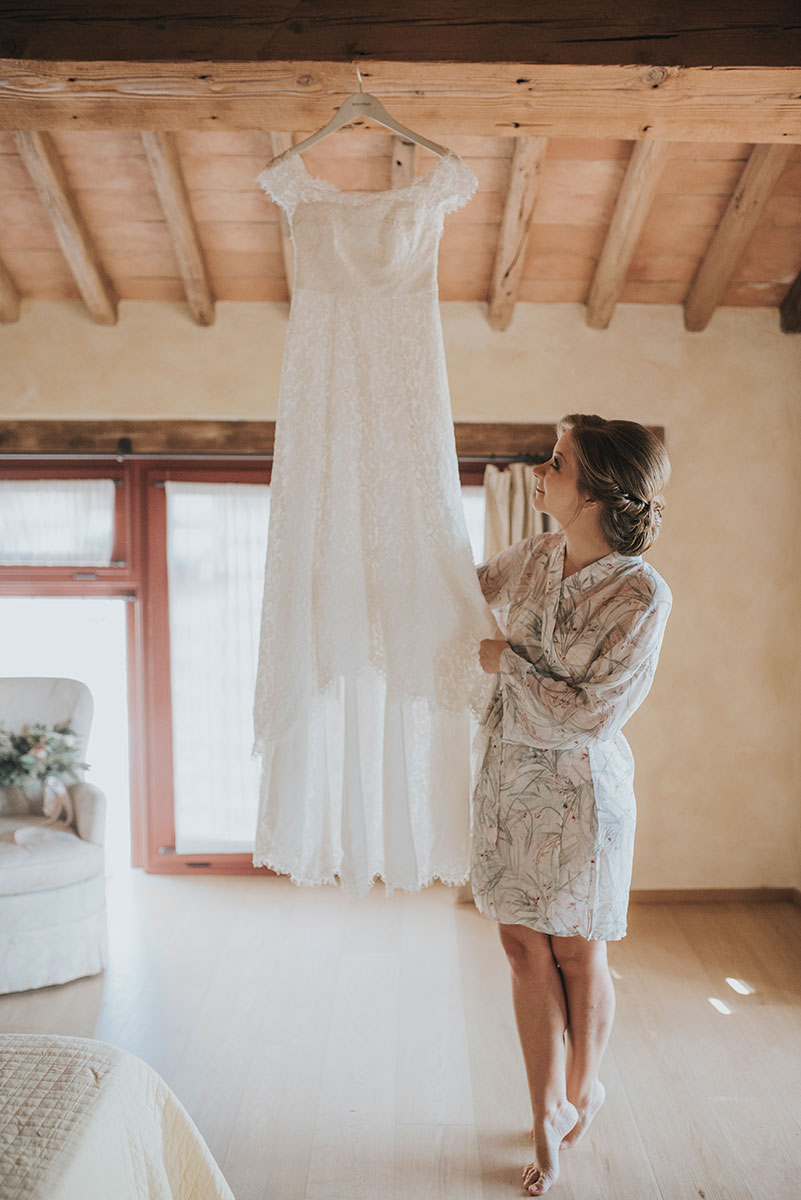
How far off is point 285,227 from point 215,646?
1.72 m

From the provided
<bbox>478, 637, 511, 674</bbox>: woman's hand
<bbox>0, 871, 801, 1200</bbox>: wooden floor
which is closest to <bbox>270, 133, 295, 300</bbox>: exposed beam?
<bbox>478, 637, 511, 674</bbox>: woman's hand

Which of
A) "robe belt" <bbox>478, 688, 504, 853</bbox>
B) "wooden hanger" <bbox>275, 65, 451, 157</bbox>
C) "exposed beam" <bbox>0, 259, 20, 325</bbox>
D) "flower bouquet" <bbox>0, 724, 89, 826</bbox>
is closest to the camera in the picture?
"wooden hanger" <bbox>275, 65, 451, 157</bbox>

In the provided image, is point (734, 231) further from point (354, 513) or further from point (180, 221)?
point (354, 513)

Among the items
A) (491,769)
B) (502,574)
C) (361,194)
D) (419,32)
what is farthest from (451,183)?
(491,769)

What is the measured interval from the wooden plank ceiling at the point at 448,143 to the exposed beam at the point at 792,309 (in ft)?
0.03

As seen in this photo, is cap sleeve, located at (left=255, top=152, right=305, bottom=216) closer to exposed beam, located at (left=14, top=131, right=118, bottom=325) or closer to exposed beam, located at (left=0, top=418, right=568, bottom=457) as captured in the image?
exposed beam, located at (left=14, top=131, right=118, bottom=325)

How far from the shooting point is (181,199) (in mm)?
3033

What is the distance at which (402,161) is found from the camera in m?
2.85

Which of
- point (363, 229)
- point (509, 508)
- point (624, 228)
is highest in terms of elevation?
point (624, 228)

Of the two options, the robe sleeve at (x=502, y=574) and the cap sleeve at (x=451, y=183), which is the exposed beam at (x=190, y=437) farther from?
the cap sleeve at (x=451, y=183)

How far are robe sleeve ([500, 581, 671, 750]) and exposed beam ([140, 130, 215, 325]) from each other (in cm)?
195

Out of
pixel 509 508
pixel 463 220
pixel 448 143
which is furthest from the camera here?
pixel 509 508

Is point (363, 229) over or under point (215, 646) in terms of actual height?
over

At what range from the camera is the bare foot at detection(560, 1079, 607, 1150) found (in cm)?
225
